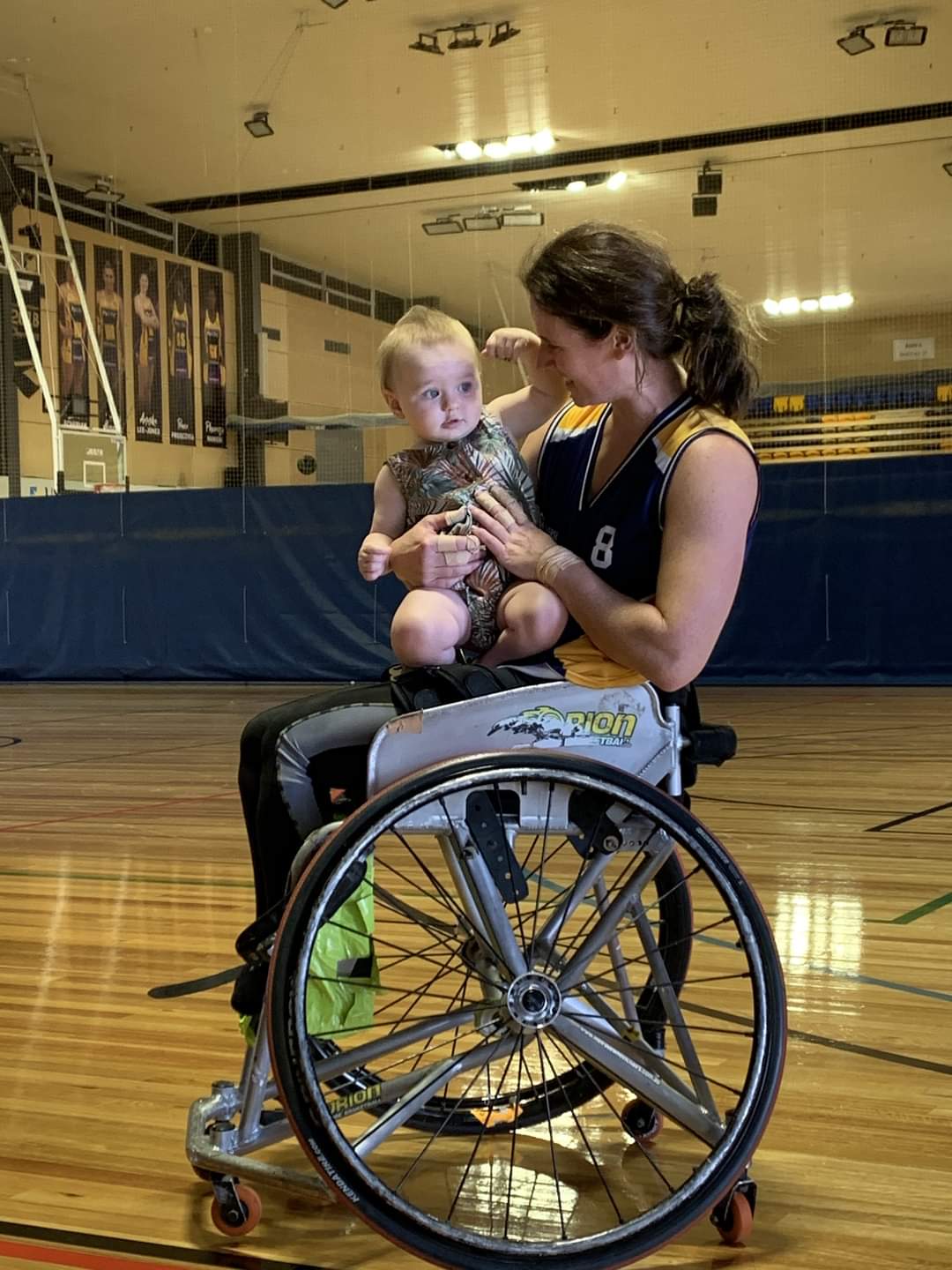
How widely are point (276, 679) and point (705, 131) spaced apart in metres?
4.85

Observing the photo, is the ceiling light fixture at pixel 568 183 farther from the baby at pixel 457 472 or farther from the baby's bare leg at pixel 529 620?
the baby's bare leg at pixel 529 620

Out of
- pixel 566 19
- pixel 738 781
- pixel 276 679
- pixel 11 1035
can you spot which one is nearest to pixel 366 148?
pixel 566 19

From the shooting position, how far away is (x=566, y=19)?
32.0 feet

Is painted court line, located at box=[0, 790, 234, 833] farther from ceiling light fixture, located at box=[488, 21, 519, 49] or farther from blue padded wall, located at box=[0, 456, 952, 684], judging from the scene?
ceiling light fixture, located at box=[488, 21, 519, 49]

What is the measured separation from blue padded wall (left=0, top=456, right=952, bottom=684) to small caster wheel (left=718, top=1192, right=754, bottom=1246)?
7274mm

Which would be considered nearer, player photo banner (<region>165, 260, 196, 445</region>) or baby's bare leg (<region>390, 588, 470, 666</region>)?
baby's bare leg (<region>390, 588, 470, 666</region>)

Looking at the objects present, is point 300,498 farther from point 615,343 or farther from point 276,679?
point 615,343

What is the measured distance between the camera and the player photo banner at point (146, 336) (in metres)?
11.0

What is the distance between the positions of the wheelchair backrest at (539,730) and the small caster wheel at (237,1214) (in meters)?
0.47

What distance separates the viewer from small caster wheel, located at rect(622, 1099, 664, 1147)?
1.87 m

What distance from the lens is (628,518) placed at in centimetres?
163

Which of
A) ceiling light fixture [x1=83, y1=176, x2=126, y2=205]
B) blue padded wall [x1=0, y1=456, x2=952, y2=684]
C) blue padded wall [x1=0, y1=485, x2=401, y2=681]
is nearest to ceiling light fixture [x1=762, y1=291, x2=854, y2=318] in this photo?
blue padded wall [x1=0, y1=456, x2=952, y2=684]

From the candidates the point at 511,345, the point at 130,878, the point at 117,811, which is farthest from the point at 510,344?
the point at 117,811

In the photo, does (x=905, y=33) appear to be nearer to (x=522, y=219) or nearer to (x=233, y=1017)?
(x=522, y=219)
